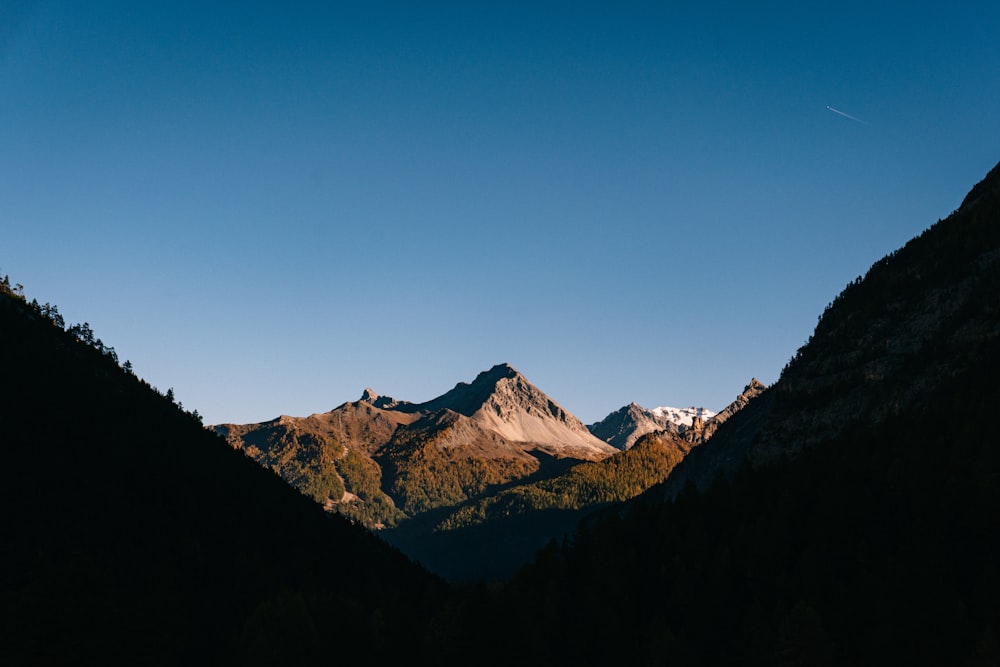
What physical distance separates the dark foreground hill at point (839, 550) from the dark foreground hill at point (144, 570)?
23870 mm

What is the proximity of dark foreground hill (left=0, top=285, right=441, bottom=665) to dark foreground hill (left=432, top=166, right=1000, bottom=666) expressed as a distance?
2387cm

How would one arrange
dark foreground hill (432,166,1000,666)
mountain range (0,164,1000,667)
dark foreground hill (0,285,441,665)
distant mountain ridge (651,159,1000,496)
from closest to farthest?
dark foreground hill (0,285,441,665), mountain range (0,164,1000,667), dark foreground hill (432,166,1000,666), distant mountain ridge (651,159,1000,496)

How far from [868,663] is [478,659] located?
37.2m

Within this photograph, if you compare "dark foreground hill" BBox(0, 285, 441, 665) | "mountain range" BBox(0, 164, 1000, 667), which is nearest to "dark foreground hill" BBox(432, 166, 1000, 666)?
"mountain range" BBox(0, 164, 1000, 667)

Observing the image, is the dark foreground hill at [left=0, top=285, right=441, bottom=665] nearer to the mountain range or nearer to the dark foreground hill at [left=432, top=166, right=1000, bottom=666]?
the mountain range

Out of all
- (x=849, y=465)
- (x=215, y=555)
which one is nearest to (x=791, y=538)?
(x=849, y=465)

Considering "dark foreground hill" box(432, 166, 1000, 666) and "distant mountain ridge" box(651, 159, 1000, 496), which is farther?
"distant mountain ridge" box(651, 159, 1000, 496)

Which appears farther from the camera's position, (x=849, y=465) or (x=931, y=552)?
(x=849, y=465)

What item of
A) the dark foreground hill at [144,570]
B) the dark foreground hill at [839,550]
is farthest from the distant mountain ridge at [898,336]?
the dark foreground hill at [144,570]

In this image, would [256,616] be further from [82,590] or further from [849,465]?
[849,465]

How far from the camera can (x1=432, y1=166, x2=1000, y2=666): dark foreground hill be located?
80000 millimetres

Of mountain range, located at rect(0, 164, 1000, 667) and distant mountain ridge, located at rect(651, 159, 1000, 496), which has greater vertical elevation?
distant mountain ridge, located at rect(651, 159, 1000, 496)

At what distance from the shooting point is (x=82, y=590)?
73625mm

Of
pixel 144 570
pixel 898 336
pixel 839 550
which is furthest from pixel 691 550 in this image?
pixel 144 570
